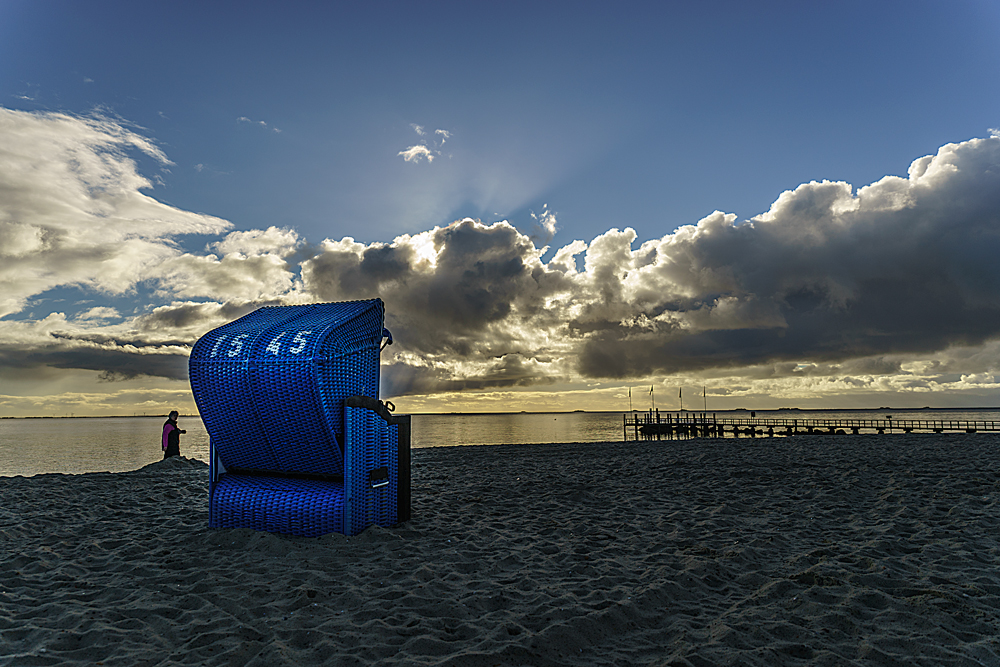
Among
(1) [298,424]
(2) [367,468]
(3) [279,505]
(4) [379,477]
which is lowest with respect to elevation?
(3) [279,505]

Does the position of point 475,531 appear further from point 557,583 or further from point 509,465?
point 509,465

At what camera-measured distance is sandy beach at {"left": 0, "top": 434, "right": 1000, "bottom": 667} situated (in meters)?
3.35

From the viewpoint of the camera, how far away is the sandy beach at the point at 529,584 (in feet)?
11.0

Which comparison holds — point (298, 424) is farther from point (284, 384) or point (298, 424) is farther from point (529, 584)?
point (529, 584)

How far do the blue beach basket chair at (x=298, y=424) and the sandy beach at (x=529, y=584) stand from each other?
335mm

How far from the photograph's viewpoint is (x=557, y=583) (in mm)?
4555

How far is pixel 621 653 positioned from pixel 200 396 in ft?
17.0

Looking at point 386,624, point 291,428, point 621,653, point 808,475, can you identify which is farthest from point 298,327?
point 808,475

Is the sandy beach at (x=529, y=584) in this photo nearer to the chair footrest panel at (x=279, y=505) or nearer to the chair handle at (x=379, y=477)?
the chair footrest panel at (x=279, y=505)

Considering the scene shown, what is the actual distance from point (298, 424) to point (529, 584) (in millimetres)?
2976

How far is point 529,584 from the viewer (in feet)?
14.9

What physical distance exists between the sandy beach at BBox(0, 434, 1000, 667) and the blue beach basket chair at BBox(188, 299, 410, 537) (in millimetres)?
335

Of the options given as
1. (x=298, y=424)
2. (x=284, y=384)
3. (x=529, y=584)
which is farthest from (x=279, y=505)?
(x=529, y=584)

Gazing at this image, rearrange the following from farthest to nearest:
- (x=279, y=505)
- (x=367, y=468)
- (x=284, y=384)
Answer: (x=367, y=468), (x=279, y=505), (x=284, y=384)
